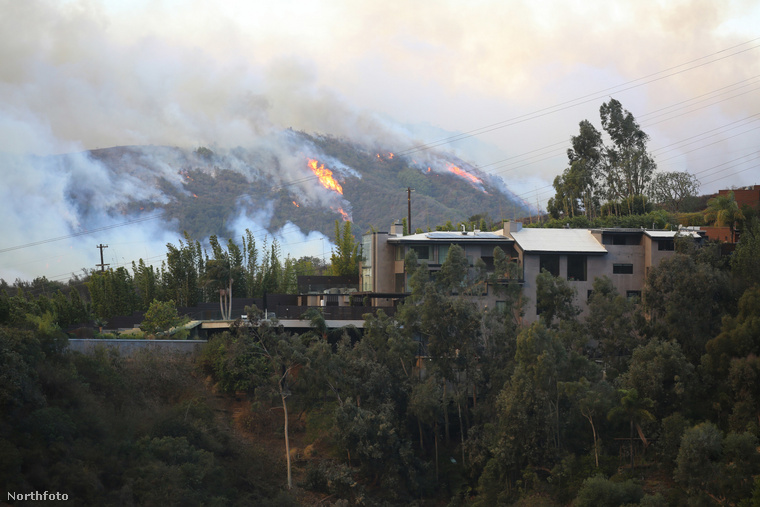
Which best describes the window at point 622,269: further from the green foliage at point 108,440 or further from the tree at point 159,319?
the tree at point 159,319

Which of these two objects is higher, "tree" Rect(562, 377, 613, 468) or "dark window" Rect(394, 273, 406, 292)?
"dark window" Rect(394, 273, 406, 292)

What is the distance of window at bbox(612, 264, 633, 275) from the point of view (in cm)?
5809

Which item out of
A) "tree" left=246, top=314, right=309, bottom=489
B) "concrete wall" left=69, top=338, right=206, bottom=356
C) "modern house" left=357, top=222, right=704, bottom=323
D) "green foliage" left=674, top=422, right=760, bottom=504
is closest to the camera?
"green foliage" left=674, top=422, right=760, bottom=504

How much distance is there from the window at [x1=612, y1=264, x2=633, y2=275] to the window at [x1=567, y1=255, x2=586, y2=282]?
2.27 meters

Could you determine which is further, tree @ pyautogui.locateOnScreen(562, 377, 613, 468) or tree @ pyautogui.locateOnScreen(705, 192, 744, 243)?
tree @ pyautogui.locateOnScreen(705, 192, 744, 243)

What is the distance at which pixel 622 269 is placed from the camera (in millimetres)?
58281

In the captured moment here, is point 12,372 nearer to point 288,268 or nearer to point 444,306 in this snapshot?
point 444,306

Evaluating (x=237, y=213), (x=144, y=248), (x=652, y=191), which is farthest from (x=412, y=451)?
(x=237, y=213)

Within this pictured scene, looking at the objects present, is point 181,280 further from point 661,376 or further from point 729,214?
point 729,214

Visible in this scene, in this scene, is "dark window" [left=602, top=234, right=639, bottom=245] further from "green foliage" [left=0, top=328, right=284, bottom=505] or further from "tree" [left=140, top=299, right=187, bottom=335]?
"tree" [left=140, top=299, right=187, bottom=335]

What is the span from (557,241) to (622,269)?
511cm

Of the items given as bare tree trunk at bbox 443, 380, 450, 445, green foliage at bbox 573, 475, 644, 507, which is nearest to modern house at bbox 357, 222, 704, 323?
bare tree trunk at bbox 443, 380, 450, 445

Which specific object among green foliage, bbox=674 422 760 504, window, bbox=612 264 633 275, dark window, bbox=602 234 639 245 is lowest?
green foliage, bbox=674 422 760 504

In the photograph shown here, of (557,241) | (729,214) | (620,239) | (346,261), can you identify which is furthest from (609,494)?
(346,261)
